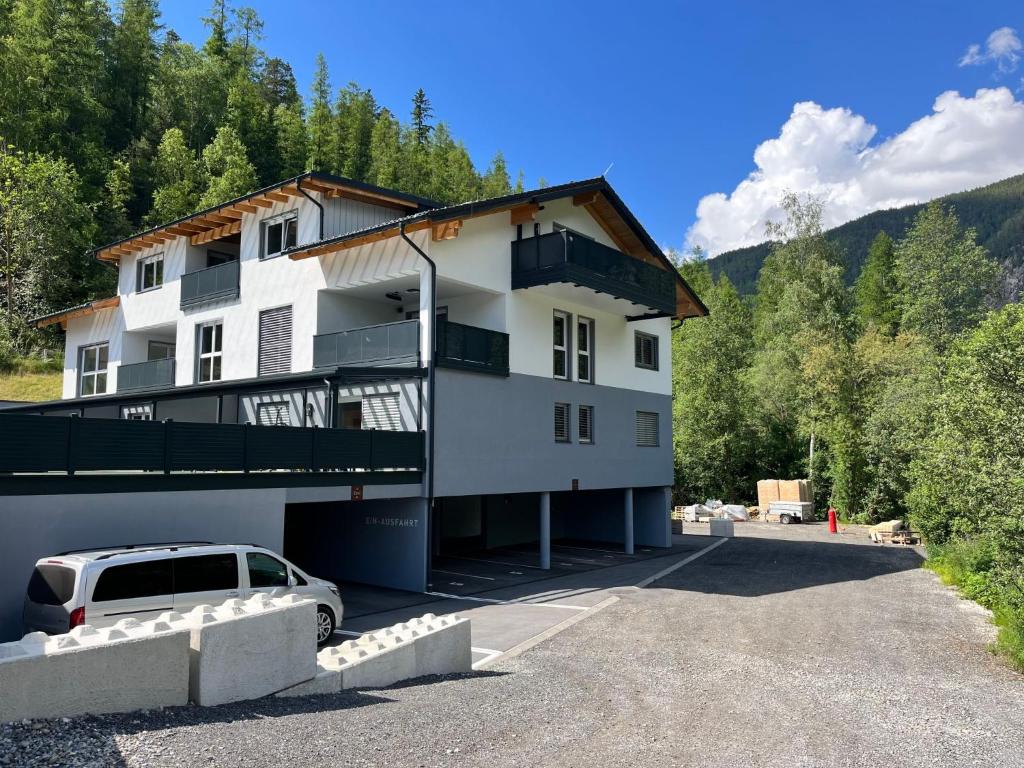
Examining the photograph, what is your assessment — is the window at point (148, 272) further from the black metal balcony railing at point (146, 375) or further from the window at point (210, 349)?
the window at point (210, 349)

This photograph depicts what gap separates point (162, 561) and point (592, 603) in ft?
30.8

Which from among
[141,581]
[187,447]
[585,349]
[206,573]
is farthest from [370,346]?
[141,581]

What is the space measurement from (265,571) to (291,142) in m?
53.4

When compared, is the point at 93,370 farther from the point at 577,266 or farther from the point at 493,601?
the point at 493,601

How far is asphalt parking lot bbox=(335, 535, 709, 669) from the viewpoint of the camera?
13.1 meters

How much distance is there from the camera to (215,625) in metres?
6.66

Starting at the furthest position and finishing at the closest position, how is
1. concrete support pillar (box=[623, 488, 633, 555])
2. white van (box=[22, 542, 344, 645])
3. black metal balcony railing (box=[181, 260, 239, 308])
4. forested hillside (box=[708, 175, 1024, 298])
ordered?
forested hillside (box=[708, 175, 1024, 298]) → concrete support pillar (box=[623, 488, 633, 555]) → black metal balcony railing (box=[181, 260, 239, 308]) → white van (box=[22, 542, 344, 645])

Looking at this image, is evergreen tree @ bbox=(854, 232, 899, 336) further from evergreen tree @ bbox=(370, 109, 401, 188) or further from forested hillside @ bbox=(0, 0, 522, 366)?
evergreen tree @ bbox=(370, 109, 401, 188)

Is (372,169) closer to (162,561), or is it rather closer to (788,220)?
(788,220)

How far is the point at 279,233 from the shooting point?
21484 millimetres

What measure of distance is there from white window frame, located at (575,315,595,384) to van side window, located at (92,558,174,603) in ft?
49.1

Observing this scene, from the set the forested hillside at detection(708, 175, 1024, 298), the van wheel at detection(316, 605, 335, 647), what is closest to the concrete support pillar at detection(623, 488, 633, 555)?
the van wheel at detection(316, 605, 335, 647)

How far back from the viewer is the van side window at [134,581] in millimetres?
8656

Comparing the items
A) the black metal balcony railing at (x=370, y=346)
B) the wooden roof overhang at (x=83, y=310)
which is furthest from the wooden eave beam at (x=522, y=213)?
the wooden roof overhang at (x=83, y=310)
